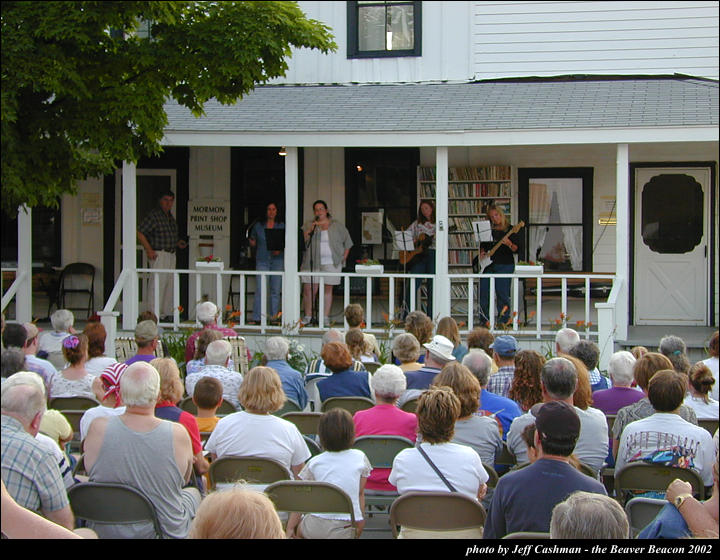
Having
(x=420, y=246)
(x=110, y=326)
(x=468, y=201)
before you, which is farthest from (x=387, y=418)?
(x=468, y=201)

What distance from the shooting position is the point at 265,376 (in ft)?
18.6

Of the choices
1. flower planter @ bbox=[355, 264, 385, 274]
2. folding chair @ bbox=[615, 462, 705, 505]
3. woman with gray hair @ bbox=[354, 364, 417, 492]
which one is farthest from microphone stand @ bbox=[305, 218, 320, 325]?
folding chair @ bbox=[615, 462, 705, 505]

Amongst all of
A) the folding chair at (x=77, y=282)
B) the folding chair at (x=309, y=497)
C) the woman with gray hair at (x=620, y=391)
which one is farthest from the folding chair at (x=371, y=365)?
the folding chair at (x=77, y=282)

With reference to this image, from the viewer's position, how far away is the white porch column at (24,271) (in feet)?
42.3

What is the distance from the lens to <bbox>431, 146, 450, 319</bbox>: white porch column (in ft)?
40.6

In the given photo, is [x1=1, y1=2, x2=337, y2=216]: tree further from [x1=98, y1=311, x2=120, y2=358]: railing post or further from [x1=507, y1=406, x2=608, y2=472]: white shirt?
[x1=507, y1=406, x2=608, y2=472]: white shirt

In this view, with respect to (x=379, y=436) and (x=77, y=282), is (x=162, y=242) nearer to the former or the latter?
(x=77, y=282)

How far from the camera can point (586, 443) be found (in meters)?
5.70

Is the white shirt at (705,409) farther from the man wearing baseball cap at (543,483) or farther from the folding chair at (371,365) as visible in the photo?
the folding chair at (371,365)

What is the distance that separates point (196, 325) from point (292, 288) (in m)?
1.44

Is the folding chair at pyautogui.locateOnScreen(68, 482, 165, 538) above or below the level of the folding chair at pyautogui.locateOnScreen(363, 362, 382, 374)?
below

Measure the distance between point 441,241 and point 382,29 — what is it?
417cm

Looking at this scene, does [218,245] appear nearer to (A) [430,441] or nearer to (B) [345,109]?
(B) [345,109]

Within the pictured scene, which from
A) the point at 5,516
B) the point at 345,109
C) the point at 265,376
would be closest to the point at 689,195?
the point at 345,109
